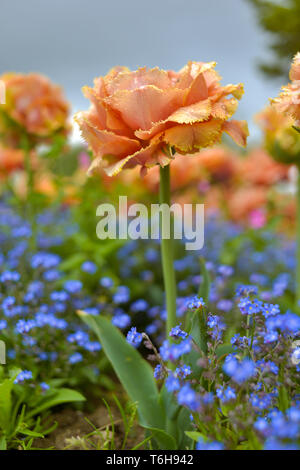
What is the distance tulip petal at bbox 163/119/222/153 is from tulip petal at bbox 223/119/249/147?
1.5 inches

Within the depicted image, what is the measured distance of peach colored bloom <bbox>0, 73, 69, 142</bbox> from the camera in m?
Result: 1.75

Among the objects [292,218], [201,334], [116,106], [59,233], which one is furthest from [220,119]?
[292,218]

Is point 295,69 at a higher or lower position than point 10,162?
lower

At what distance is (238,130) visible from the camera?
0.92 meters

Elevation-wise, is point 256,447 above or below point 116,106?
below

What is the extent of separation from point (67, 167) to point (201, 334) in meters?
2.07

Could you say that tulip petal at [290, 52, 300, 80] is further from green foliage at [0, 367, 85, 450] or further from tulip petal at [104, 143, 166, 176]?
green foliage at [0, 367, 85, 450]

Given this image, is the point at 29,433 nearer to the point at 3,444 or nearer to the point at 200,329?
the point at 3,444

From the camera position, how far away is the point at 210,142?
0.85m

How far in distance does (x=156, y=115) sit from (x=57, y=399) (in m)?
0.68

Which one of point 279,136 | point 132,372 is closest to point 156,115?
point 132,372

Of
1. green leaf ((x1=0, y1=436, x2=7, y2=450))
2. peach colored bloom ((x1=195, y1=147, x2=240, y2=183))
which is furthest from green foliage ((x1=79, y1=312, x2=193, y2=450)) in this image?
peach colored bloom ((x1=195, y1=147, x2=240, y2=183))

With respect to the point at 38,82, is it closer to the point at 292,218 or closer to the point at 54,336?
the point at 54,336

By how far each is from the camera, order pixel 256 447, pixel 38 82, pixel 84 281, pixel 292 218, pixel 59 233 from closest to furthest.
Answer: pixel 256 447, pixel 84 281, pixel 38 82, pixel 59 233, pixel 292 218
